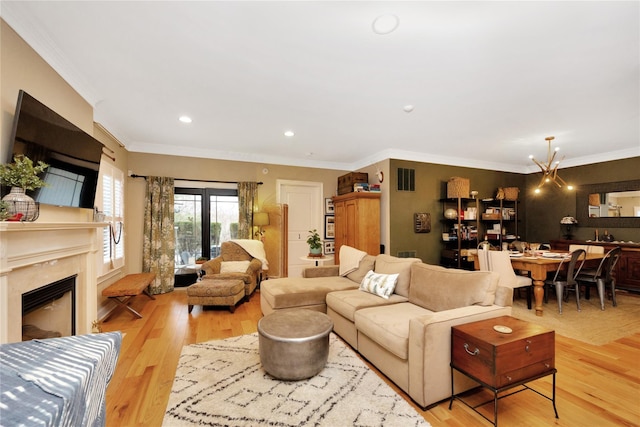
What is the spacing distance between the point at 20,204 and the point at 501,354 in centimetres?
310

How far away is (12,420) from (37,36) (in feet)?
9.31

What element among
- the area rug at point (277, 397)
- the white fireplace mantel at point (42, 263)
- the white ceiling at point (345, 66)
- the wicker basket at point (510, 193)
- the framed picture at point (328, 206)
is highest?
the white ceiling at point (345, 66)

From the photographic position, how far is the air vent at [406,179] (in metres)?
5.24

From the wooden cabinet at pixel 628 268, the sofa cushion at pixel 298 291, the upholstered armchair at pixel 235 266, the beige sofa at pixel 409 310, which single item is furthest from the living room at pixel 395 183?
the beige sofa at pixel 409 310

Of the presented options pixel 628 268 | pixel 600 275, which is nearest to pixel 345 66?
pixel 600 275

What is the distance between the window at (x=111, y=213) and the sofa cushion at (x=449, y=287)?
12.5 ft

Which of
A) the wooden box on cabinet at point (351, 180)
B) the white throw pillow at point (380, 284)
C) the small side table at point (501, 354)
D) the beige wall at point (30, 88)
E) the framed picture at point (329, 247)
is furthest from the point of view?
the framed picture at point (329, 247)

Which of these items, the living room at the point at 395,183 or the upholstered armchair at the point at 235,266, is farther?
the living room at the point at 395,183

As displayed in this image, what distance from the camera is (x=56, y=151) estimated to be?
225cm

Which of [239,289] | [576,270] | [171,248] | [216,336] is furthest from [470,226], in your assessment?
[171,248]

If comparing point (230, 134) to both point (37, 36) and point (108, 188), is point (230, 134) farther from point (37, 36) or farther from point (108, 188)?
point (37, 36)

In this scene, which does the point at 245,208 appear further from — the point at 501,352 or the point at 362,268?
the point at 501,352

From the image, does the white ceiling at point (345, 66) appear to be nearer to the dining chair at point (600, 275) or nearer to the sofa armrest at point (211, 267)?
the dining chair at point (600, 275)

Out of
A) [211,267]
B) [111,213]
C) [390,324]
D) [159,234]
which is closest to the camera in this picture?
[390,324]
